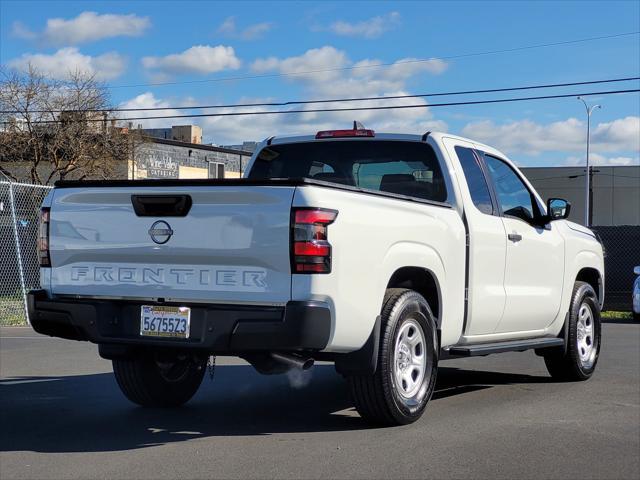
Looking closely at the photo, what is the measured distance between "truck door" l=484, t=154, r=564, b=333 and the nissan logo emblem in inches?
119

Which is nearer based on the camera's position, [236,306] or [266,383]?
[236,306]

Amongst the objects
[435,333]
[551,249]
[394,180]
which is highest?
[394,180]

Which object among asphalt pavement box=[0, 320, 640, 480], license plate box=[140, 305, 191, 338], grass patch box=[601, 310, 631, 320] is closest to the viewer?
asphalt pavement box=[0, 320, 640, 480]

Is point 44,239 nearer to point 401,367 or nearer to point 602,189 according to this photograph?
point 401,367

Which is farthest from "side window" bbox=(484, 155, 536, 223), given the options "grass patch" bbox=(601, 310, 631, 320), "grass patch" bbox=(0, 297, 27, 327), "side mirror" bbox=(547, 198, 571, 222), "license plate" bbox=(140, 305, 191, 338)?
"grass patch" bbox=(601, 310, 631, 320)

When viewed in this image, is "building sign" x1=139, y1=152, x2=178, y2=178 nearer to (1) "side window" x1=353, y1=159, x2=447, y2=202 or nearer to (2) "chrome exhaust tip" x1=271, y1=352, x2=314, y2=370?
(1) "side window" x1=353, y1=159, x2=447, y2=202

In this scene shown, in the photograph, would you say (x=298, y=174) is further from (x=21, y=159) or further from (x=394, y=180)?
(x=21, y=159)

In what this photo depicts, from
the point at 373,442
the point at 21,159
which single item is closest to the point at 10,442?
the point at 373,442

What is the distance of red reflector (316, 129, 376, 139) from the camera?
7523 millimetres

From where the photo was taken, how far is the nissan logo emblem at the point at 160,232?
5594mm

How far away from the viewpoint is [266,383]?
27.7 ft

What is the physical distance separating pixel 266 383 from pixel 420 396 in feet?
8.14

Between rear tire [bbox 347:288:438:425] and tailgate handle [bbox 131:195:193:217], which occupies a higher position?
tailgate handle [bbox 131:195:193:217]

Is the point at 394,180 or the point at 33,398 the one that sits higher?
the point at 394,180
